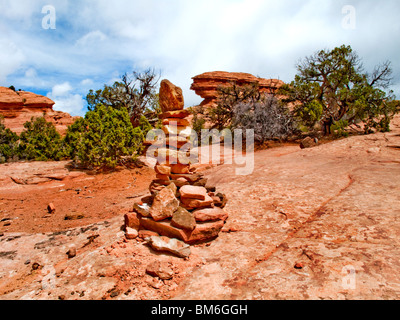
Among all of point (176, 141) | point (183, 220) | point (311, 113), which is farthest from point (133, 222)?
point (311, 113)

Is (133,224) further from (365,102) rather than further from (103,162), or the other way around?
(365,102)

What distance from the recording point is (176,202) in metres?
3.74

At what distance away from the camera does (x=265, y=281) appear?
232 cm

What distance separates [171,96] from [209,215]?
2.38 metres

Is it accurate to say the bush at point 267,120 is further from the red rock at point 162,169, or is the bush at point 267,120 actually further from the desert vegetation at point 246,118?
the red rock at point 162,169

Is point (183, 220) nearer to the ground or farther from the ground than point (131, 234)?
farther from the ground

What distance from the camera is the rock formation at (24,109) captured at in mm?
30156

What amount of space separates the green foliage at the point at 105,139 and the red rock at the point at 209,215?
821 centimetres

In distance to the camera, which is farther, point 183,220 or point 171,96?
point 171,96

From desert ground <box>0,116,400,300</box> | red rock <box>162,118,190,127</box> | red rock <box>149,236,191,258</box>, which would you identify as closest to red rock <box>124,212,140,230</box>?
desert ground <box>0,116,400,300</box>

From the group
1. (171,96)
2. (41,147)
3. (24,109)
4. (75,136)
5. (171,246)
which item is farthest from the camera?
(24,109)

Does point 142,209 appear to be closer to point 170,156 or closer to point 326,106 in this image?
point 170,156

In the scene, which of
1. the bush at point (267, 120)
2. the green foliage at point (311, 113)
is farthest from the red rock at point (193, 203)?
the green foliage at point (311, 113)
